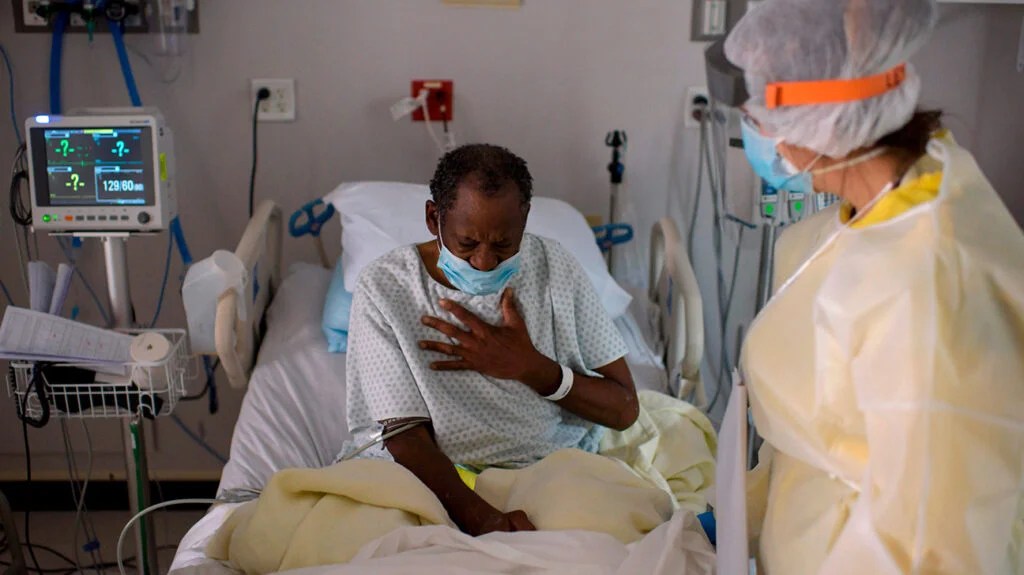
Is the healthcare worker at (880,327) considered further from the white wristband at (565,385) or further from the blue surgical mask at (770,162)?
the white wristband at (565,385)

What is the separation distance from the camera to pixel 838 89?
1.11 meters

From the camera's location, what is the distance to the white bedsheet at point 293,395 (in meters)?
1.86

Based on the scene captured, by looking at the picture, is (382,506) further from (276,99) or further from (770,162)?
(276,99)

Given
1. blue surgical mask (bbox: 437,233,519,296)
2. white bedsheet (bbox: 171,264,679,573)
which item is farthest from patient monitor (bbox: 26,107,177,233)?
blue surgical mask (bbox: 437,233,519,296)

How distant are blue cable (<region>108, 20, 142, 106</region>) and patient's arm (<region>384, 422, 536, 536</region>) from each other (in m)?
1.36

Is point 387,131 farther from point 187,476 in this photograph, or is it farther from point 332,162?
point 187,476

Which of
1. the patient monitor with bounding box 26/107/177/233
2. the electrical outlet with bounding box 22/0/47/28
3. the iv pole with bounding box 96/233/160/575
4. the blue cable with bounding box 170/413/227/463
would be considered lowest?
the blue cable with bounding box 170/413/227/463

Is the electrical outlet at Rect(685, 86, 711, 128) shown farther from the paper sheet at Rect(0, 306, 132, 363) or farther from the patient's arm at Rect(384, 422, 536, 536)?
the paper sheet at Rect(0, 306, 132, 363)

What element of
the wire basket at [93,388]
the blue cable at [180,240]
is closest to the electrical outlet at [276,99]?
the blue cable at [180,240]

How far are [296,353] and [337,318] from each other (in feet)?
0.41

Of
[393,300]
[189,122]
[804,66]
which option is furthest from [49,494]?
[804,66]

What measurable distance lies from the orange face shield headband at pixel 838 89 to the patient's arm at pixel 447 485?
762 mm

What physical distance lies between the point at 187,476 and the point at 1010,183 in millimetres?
2587

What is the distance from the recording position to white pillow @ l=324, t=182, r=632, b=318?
90.0 inches
